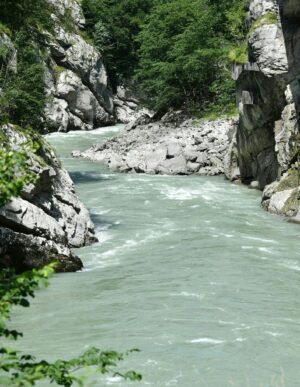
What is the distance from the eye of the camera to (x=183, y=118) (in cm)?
4041

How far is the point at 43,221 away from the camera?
46.1ft

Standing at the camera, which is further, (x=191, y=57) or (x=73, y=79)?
(x=73, y=79)

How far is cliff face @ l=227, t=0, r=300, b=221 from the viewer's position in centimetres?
2150

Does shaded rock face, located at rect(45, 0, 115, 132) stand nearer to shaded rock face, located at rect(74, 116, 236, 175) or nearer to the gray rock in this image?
shaded rock face, located at rect(74, 116, 236, 175)

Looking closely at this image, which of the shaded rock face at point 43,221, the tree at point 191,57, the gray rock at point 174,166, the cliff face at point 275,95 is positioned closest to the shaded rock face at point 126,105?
the tree at point 191,57

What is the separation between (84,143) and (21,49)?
70.0ft

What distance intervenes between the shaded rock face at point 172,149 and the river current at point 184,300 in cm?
957

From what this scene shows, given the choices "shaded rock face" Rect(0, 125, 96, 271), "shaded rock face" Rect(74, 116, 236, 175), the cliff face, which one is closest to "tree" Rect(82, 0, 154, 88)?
"shaded rock face" Rect(74, 116, 236, 175)

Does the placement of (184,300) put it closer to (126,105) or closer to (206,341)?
(206,341)

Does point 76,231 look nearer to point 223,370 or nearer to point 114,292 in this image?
point 114,292

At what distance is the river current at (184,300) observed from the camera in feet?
28.0

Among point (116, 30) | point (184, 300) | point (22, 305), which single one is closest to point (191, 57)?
point (116, 30)

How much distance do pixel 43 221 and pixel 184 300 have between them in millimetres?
4563

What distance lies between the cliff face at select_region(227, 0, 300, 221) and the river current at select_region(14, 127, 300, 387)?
1.92 meters
